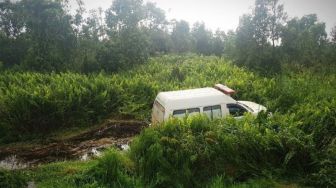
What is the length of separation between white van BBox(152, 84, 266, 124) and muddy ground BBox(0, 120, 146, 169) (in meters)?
2.53

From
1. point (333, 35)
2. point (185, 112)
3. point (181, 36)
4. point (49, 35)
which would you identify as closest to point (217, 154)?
point (185, 112)

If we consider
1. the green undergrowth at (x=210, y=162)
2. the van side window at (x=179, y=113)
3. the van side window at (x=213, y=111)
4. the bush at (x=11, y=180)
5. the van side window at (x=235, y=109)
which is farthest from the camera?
the van side window at (x=235, y=109)

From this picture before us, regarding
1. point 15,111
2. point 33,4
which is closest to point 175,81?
point 15,111

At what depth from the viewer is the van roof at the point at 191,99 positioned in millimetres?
11656

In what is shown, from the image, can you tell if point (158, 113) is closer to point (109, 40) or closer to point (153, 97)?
point (153, 97)

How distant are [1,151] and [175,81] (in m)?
11.0

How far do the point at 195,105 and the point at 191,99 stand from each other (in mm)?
247

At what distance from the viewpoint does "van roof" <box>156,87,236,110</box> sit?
11656 mm

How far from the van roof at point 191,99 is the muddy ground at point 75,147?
2.80 m

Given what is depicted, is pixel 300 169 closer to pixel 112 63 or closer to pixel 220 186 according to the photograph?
pixel 220 186

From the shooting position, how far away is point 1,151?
13.3 metres

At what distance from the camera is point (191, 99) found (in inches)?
467

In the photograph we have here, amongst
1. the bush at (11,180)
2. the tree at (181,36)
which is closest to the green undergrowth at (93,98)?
the bush at (11,180)

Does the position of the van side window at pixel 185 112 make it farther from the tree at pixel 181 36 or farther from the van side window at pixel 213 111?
the tree at pixel 181 36
